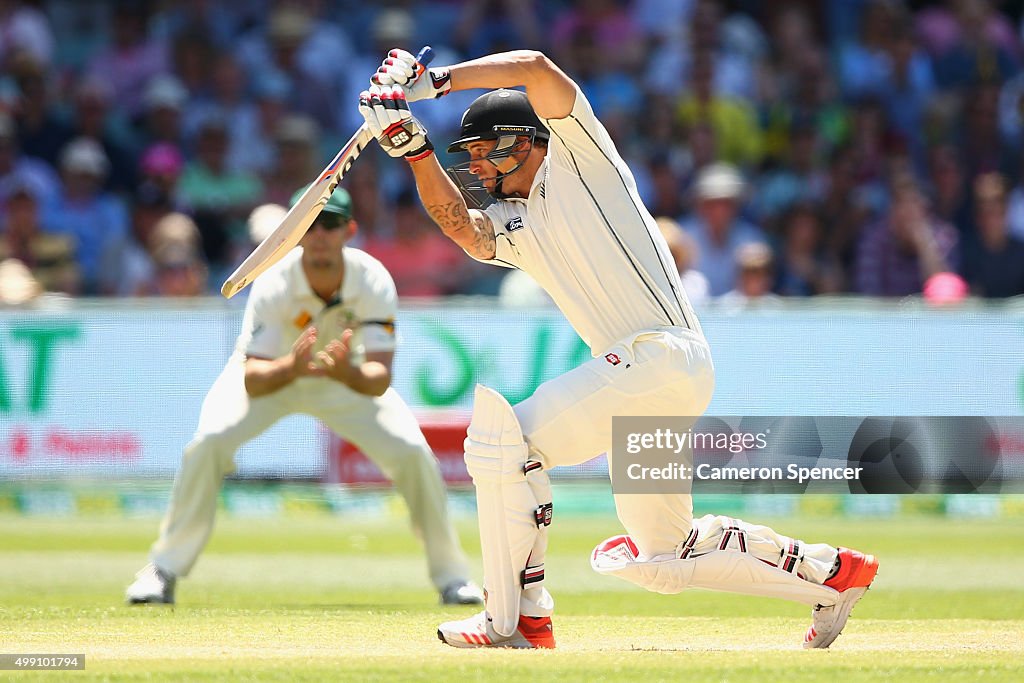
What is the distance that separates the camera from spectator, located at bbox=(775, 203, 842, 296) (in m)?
12.1

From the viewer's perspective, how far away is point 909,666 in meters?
4.54

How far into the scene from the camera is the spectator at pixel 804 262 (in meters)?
12.1

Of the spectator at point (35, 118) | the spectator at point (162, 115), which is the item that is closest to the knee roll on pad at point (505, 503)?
the spectator at point (162, 115)

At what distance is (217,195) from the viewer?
1287cm

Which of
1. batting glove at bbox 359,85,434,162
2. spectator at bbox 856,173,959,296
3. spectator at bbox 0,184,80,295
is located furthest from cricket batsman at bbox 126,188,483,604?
spectator at bbox 856,173,959,296

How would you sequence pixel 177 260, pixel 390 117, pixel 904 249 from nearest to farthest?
pixel 390 117 < pixel 177 260 < pixel 904 249

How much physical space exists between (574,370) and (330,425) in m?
2.53

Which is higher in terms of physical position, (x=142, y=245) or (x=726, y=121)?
(x=726, y=121)

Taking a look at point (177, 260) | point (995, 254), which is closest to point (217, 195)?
point (177, 260)

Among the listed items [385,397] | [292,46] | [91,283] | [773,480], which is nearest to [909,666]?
[385,397]

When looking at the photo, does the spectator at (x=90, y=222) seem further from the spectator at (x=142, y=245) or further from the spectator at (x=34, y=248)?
the spectator at (x=34, y=248)

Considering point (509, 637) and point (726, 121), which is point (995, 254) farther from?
point (509, 637)

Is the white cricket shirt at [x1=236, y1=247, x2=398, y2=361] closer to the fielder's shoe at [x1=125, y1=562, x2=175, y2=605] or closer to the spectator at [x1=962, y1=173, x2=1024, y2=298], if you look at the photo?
the fielder's shoe at [x1=125, y1=562, x2=175, y2=605]

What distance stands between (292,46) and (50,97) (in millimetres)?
2215
